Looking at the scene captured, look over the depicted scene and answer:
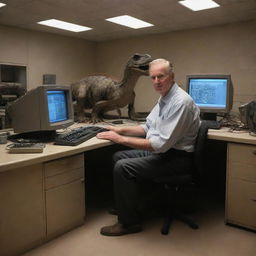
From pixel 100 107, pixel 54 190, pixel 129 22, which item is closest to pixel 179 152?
pixel 54 190

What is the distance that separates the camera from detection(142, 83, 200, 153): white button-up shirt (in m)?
2.06

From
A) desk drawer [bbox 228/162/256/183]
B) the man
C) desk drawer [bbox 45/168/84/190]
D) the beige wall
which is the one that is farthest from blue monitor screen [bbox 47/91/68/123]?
the beige wall

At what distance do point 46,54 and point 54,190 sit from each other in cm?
341

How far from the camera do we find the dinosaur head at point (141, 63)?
2.97 m

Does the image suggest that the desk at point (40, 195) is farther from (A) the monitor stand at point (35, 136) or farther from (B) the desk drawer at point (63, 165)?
(A) the monitor stand at point (35, 136)

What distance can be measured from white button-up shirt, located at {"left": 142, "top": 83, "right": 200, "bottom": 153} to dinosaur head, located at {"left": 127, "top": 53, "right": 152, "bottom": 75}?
814 millimetres

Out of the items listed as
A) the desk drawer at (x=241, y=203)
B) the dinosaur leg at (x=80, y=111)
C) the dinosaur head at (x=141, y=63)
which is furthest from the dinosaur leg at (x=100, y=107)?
the desk drawer at (x=241, y=203)

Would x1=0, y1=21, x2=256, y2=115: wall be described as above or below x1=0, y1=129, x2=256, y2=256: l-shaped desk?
above

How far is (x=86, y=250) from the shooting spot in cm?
202

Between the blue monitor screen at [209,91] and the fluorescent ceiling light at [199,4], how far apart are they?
2.74 ft

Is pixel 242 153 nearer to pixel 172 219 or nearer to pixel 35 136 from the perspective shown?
pixel 172 219

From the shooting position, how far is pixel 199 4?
3.21 m

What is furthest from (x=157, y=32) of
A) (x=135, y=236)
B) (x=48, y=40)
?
(x=135, y=236)

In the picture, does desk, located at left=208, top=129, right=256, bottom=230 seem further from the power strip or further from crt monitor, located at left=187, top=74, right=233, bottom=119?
the power strip
